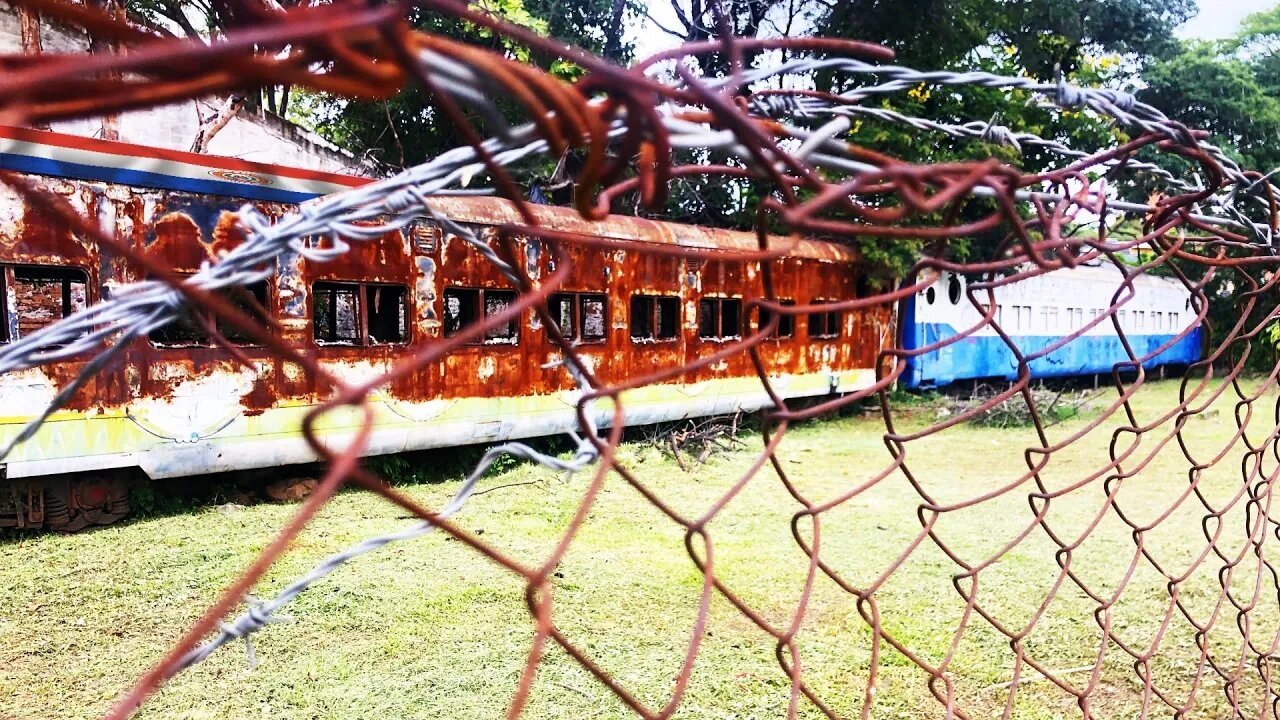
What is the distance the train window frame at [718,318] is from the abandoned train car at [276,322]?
1.11ft

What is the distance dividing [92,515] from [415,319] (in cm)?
269

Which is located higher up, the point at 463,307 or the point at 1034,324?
the point at 463,307

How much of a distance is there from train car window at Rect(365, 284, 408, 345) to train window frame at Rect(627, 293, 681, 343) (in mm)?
2530

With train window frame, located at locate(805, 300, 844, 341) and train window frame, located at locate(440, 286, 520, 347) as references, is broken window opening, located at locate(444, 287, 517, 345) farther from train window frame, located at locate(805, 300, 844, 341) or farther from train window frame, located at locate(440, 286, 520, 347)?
train window frame, located at locate(805, 300, 844, 341)

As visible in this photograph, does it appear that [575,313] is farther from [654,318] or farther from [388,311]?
[388,311]

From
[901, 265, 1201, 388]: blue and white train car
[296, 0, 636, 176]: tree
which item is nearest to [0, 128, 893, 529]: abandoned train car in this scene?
[901, 265, 1201, 388]: blue and white train car

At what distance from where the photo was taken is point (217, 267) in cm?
77

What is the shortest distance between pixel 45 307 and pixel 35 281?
575 millimetres

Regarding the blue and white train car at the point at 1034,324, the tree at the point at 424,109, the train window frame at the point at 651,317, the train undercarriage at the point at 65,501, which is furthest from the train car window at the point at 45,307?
the blue and white train car at the point at 1034,324

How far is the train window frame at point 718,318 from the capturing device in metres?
9.23

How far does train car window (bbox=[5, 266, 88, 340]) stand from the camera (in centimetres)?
501

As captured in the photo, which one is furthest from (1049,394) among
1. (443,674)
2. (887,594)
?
(443,674)

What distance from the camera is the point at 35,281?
532cm

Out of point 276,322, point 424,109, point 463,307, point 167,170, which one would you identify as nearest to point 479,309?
point 463,307
